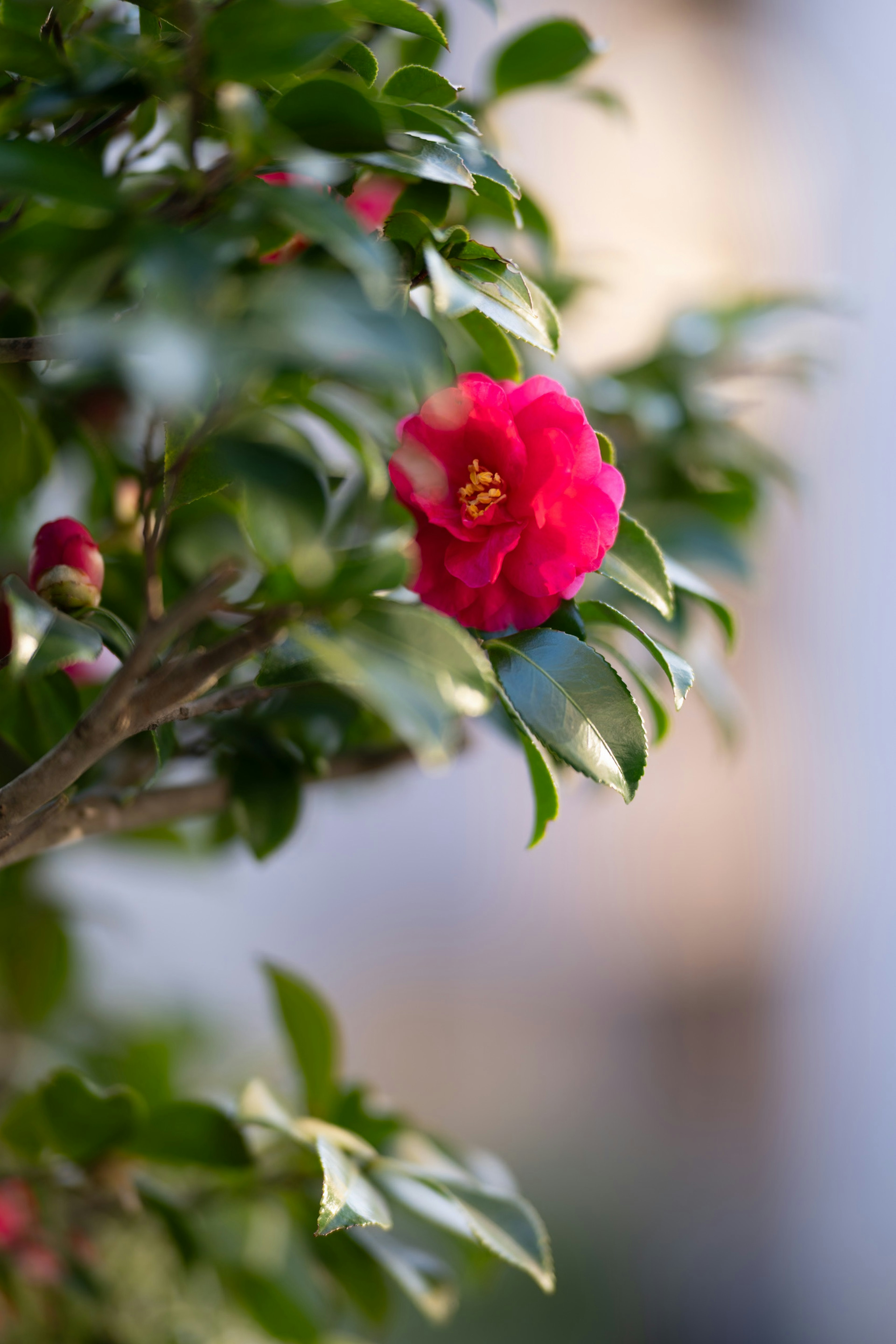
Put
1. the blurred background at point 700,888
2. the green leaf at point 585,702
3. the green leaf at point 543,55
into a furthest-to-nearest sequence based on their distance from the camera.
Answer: the blurred background at point 700,888, the green leaf at point 543,55, the green leaf at point 585,702

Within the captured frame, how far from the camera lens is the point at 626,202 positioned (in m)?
1.90

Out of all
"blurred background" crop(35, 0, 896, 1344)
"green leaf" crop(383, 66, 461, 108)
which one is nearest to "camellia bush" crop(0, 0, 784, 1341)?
"green leaf" crop(383, 66, 461, 108)

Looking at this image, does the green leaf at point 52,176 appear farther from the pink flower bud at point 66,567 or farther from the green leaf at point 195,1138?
the green leaf at point 195,1138

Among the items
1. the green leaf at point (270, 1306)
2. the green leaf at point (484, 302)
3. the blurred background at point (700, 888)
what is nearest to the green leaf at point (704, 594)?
the green leaf at point (484, 302)

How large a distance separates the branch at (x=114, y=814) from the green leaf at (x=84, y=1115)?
0.38 ft

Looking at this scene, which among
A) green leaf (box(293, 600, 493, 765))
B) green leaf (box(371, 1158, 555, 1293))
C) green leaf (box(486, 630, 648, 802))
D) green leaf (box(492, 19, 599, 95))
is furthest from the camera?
green leaf (box(492, 19, 599, 95))

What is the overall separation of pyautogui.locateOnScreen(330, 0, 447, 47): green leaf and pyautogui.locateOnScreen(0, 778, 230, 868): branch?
0.95 feet

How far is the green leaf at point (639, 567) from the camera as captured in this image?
0.39 meters

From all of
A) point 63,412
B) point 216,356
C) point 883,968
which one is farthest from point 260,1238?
point 883,968

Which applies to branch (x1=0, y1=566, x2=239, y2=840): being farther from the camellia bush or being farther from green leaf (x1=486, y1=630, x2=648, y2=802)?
green leaf (x1=486, y1=630, x2=648, y2=802)

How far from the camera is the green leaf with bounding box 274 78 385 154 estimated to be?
1.01ft

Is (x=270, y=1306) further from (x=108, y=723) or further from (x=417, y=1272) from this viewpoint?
(x=108, y=723)

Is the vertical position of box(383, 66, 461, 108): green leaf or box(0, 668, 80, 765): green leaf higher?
box(383, 66, 461, 108): green leaf

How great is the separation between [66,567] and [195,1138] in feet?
0.98
